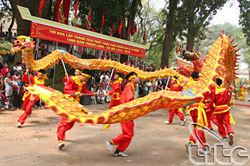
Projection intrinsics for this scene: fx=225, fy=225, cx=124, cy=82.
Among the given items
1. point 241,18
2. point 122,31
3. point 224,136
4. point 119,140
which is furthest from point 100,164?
point 241,18

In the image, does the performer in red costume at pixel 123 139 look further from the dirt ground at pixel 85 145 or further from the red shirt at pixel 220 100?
the red shirt at pixel 220 100

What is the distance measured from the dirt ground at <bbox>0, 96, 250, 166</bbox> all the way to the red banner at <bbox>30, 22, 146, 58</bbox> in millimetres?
3869

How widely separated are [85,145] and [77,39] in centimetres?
724

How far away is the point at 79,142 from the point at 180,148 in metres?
2.26

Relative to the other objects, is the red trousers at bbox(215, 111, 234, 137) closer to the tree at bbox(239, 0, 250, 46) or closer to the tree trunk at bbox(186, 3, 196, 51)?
the tree trunk at bbox(186, 3, 196, 51)

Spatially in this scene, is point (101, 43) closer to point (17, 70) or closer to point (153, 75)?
point (153, 75)

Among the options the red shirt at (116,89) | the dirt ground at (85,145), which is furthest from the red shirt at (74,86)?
the red shirt at (116,89)

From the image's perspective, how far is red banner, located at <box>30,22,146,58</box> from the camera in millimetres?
9359

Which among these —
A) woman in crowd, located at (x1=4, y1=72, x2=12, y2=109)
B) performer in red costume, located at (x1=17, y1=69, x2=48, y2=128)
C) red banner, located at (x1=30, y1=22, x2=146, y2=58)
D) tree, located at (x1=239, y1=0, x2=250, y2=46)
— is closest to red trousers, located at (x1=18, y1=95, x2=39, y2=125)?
performer in red costume, located at (x1=17, y1=69, x2=48, y2=128)

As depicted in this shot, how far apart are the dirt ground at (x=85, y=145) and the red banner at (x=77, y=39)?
12.7 ft

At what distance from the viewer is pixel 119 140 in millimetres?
4211

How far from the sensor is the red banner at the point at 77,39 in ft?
30.7

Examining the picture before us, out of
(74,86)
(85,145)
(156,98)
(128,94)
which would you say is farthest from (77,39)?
(156,98)

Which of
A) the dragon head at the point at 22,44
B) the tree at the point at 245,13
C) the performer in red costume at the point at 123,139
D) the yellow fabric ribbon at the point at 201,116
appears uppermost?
the tree at the point at 245,13
